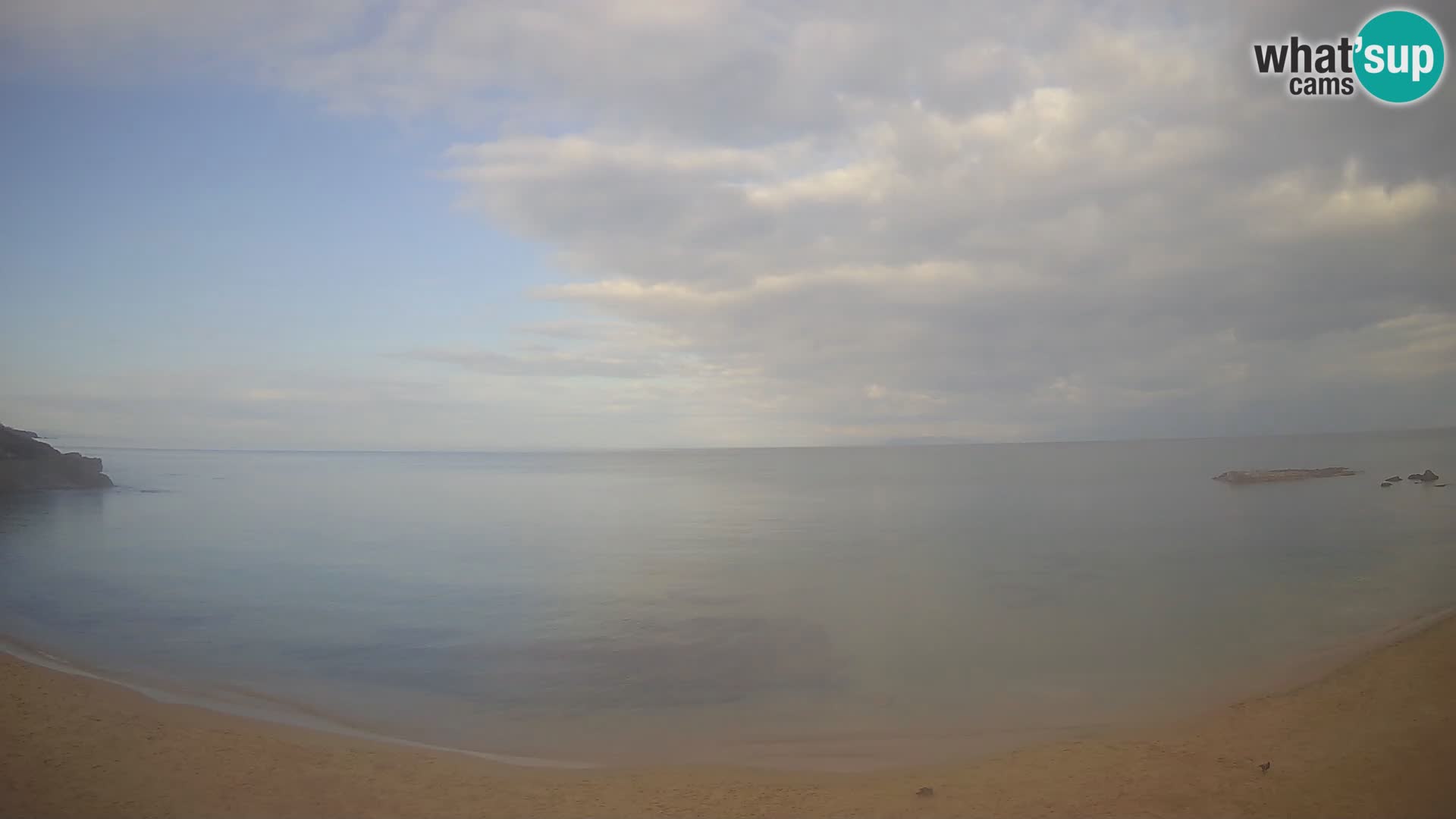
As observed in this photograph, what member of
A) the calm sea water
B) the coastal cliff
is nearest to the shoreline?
the calm sea water

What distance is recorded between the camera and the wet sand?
935 centimetres

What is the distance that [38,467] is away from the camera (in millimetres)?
59312

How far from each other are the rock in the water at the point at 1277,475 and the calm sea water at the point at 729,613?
20.8 metres

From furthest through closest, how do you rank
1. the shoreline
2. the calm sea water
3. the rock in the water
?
the rock in the water < the calm sea water < the shoreline

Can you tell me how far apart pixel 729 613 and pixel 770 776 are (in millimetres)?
11283

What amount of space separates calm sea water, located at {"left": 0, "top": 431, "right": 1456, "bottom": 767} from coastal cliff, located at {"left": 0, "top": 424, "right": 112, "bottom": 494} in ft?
28.1

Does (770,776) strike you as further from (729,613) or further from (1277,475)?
(1277,475)

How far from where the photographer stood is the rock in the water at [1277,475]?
2810 inches

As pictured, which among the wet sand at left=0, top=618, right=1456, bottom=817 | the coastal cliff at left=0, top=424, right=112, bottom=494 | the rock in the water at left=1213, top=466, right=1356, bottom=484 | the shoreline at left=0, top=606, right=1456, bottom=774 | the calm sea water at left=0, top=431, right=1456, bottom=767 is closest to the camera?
the wet sand at left=0, top=618, right=1456, bottom=817

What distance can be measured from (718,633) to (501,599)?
9324 millimetres

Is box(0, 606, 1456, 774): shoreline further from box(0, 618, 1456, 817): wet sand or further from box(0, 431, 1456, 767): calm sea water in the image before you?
box(0, 618, 1456, 817): wet sand

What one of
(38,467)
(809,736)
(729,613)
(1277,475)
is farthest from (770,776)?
(1277,475)

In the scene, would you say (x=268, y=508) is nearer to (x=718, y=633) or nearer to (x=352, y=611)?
(x=352, y=611)

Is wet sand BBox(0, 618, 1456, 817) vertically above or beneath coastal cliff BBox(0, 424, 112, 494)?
beneath
